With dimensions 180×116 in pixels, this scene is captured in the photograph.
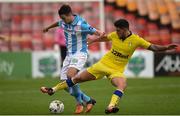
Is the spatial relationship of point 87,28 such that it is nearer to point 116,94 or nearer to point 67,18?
point 67,18

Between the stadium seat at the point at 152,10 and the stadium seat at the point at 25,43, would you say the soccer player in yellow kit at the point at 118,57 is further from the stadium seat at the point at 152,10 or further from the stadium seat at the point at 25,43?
the stadium seat at the point at 152,10

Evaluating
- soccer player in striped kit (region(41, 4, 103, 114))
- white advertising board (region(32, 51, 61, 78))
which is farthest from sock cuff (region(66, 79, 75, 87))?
white advertising board (region(32, 51, 61, 78))

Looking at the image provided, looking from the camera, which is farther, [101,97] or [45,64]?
[45,64]

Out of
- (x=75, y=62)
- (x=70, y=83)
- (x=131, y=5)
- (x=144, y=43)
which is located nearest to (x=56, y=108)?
(x=70, y=83)

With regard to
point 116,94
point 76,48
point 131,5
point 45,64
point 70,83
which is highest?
point 131,5

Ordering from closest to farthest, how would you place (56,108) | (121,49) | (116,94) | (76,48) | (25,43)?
1. (116,94)
2. (121,49)
3. (56,108)
4. (76,48)
5. (25,43)

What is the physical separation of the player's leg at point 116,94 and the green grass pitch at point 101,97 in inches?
21.4

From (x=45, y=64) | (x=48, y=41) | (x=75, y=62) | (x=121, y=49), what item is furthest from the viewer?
(x=48, y=41)

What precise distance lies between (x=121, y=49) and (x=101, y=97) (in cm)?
445

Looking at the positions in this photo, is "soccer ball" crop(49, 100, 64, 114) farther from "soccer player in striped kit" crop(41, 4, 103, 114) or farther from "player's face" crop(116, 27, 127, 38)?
"player's face" crop(116, 27, 127, 38)

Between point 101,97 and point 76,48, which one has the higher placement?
point 76,48

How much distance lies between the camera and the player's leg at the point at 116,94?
13.3m

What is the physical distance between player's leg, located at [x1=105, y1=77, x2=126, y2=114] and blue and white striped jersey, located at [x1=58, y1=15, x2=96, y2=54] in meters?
1.40

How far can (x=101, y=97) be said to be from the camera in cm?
1847
